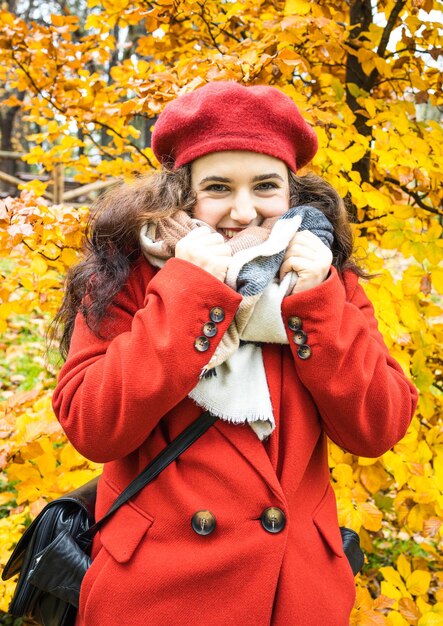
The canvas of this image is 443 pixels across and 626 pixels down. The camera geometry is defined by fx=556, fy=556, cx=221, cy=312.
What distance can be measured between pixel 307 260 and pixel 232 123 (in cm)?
36

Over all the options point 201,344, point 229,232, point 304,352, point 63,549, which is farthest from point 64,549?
point 229,232

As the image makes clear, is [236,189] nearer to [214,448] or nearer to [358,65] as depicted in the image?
[214,448]

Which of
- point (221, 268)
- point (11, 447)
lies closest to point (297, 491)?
point (221, 268)

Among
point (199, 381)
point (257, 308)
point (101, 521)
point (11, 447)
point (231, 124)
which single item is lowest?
point (11, 447)

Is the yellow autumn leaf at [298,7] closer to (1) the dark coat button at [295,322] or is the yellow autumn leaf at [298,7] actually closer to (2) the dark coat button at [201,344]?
(1) the dark coat button at [295,322]

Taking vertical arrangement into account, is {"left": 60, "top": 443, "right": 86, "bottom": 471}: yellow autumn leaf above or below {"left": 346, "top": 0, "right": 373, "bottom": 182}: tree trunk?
below

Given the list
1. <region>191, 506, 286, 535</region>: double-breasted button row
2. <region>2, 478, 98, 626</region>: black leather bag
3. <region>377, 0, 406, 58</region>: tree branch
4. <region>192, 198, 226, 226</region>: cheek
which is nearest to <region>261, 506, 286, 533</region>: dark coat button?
<region>191, 506, 286, 535</region>: double-breasted button row

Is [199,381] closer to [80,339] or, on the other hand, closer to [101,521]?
[80,339]

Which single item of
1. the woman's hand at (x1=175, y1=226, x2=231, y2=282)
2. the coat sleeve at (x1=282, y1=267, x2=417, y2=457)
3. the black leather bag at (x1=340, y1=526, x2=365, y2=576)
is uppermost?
the woman's hand at (x1=175, y1=226, x2=231, y2=282)

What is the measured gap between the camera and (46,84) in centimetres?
277

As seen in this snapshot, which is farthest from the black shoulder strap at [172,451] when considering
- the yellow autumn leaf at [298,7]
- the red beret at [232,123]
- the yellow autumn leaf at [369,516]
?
the yellow autumn leaf at [298,7]

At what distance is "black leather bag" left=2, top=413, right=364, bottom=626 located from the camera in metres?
1.21

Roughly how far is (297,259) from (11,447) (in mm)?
1238

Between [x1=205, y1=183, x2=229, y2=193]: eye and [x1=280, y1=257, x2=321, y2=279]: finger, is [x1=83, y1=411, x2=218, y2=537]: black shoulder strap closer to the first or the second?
[x1=280, y1=257, x2=321, y2=279]: finger
